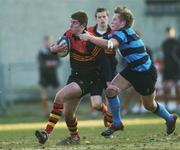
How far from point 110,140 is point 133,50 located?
158cm

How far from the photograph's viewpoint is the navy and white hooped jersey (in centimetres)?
1535

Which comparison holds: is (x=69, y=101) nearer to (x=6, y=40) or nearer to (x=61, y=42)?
(x=61, y=42)

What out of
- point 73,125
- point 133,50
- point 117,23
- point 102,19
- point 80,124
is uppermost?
point 117,23

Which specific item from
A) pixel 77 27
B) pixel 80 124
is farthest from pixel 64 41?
pixel 80 124

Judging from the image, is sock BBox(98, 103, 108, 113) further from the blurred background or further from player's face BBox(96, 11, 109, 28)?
the blurred background

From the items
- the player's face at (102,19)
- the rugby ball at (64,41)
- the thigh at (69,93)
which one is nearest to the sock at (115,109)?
the thigh at (69,93)

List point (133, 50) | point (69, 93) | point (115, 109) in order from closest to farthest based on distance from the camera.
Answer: point (69, 93), point (133, 50), point (115, 109)

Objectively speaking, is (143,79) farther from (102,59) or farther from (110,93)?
(102,59)

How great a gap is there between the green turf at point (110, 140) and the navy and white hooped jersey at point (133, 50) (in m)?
1.26

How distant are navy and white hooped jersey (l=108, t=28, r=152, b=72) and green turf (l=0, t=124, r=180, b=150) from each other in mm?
1260

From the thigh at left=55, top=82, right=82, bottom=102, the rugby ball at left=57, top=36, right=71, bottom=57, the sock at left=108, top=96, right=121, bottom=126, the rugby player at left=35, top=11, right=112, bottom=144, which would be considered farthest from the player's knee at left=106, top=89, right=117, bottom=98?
the rugby ball at left=57, top=36, right=71, bottom=57

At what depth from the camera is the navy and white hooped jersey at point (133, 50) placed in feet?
50.4

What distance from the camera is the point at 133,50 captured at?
15.6 metres

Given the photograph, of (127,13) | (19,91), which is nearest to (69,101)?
(127,13)
